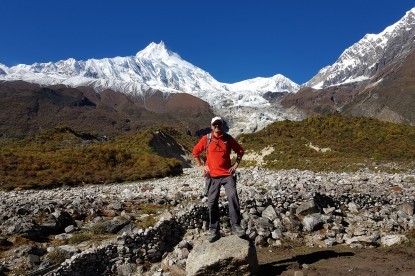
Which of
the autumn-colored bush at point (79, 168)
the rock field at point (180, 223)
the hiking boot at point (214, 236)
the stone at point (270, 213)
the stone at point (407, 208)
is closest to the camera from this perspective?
the hiking boot at point (214, 236)

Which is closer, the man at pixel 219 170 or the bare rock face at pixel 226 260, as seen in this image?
the bare rock face at pixel 226 260

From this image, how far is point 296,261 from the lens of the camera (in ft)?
40.7

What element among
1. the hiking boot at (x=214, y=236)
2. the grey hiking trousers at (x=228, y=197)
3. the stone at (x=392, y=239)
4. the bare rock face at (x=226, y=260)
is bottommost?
the stone at (x=392, y=239)

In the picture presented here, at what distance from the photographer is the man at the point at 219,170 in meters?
11.2

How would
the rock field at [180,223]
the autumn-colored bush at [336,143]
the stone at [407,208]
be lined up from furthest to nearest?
1. the autumn-colored bush at [336,143]
2. the stone at [407,208]
3. the rock field at [180,223]

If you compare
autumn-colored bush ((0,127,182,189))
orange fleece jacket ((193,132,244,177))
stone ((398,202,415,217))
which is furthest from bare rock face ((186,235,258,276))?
autumn-colored bush ((0,127,182,189))

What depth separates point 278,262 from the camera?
41.3ft

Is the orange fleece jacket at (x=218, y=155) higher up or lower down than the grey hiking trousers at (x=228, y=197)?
higher up

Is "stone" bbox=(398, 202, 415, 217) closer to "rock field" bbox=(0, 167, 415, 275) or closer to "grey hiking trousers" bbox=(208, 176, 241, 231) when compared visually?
"rock field" bbox=(0, 167, 415, 275)

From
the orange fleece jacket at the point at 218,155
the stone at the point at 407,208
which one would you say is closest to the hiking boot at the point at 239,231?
the orange fleece jacket at the point at 218,155

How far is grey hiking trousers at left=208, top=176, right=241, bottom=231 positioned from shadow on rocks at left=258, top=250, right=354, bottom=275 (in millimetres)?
1802

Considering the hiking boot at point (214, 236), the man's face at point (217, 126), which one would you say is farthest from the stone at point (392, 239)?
the man's face at point (217, 126)

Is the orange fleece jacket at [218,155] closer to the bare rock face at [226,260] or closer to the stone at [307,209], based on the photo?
the bare rock face at [226,260]

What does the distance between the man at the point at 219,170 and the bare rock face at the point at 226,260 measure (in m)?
0.40
